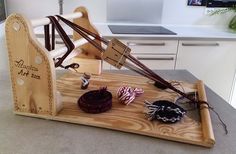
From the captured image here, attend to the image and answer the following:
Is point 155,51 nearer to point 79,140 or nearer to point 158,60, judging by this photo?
point 158,60

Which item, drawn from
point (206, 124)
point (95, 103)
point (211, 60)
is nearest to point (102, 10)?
point (211, 60)

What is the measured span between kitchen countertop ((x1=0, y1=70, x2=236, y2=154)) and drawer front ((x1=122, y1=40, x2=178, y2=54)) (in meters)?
1.56

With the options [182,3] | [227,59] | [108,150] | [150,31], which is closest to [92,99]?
[108,150]

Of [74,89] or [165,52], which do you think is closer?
[74,89]

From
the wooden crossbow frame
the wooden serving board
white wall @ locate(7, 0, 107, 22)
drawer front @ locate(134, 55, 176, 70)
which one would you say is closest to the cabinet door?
drawer front @ locate(134, 55, 176, 70)

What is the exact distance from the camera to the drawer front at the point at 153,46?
2314mm

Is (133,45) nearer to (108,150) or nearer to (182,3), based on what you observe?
(182,3)

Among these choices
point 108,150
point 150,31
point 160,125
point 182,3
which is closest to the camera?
point 108,150

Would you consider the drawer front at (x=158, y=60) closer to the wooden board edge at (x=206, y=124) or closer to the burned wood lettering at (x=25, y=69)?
the wooden board edge at (x=206, y=124)

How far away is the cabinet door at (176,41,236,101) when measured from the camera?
7.94 ft

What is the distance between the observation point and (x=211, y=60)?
8.27ft

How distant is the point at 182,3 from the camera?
2.83 metres

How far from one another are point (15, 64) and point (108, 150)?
42cm

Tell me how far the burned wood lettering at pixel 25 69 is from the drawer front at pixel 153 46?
1.57 m
